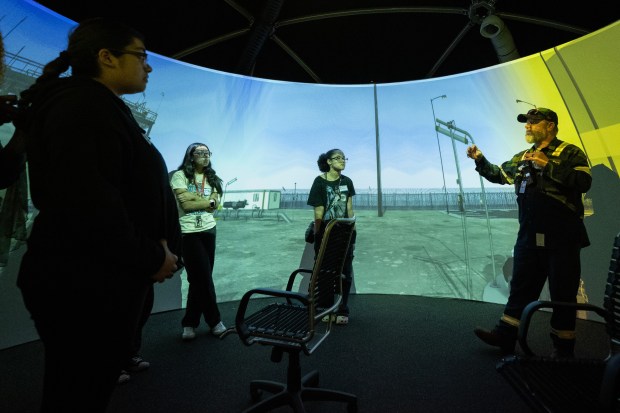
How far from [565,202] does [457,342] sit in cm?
141

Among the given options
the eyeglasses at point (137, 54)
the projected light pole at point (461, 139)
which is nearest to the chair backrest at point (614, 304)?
the eyeglasses at point (137, 54)

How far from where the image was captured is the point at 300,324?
184cm

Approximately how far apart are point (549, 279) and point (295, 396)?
196 centimetres

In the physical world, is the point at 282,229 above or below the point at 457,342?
above

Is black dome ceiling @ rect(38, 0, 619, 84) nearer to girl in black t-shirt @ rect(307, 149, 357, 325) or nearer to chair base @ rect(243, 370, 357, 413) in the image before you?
girl in black t-shirt @ rect(307, 149, 357, 325)

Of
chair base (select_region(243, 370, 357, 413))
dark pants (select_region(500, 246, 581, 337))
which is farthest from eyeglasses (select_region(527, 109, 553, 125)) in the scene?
chair base (select_region(243, 370, 357, 413))

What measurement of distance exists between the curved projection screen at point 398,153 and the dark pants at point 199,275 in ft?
3.74

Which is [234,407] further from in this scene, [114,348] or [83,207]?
[83,207]

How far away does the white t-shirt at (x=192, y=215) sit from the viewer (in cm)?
296

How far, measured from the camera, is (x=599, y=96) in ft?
11.3

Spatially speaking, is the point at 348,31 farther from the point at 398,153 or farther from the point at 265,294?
the point at 265,294

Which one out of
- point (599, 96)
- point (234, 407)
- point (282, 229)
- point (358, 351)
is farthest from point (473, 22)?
point (234, 407)

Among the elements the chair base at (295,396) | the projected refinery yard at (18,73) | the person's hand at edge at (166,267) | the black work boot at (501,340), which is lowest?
the black work boot at (501,340)

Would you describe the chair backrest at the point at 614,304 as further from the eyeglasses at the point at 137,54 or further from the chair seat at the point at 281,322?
the eyeglasses at the point at 137,54
